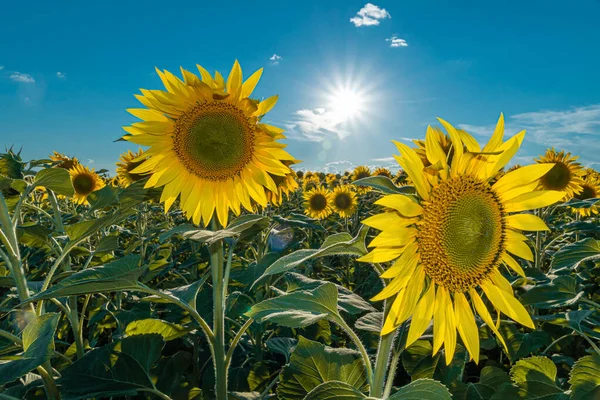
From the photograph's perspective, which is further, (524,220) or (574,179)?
(574,179)

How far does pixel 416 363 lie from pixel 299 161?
1.34 meters

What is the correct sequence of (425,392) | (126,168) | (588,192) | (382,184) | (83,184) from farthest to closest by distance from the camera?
(588,192) → (83,184) → (126,168) → (382,184) → (425,392)

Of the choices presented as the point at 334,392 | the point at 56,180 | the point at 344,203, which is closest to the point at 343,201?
the point at 344,203

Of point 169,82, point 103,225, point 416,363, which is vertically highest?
point 169,82

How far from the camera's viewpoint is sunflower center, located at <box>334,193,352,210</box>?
34.8 feet

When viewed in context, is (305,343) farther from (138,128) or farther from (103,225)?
(138,128)

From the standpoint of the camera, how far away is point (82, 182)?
6812mm

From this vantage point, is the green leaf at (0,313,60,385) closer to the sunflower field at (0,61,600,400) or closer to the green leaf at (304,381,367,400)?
the sunflower field at (0,61,600,400)

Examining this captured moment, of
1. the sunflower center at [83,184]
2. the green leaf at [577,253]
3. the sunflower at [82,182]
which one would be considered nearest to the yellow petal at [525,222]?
the green leaf at [577,253]

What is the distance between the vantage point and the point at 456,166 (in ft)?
5.10

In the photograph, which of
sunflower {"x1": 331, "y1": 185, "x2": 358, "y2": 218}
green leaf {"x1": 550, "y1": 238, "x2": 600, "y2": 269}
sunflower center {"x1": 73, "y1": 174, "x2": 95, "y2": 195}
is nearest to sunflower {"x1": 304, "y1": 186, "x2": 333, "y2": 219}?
sunflower {"x1": 331, "y1": 185, "x2": 358, "y2": 218}

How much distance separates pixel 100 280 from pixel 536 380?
2108mm

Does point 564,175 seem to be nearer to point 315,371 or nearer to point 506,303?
point 506,303

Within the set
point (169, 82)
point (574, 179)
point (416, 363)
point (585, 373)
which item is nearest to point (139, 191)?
point (169, 82)
